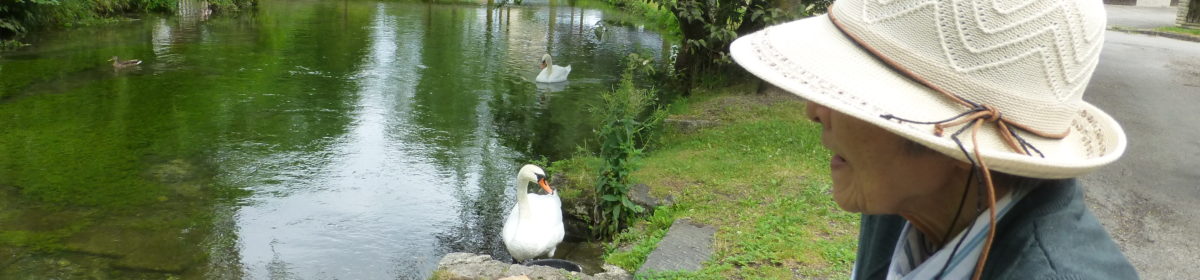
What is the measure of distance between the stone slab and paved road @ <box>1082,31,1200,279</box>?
2.27 m

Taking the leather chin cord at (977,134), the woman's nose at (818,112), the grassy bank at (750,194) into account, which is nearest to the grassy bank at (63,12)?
the grassy bank at (750,194)

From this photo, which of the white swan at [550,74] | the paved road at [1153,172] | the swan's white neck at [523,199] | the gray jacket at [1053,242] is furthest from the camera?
the white swan at [550,74]

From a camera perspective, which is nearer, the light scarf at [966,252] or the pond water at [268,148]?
the light scarf at [966,252]

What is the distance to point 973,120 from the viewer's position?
1223 millimetres

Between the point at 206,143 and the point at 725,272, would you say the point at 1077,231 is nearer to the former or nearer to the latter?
the point at 725,272

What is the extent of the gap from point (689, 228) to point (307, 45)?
Result: 11.7m

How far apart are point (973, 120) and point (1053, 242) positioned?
0.60 feet

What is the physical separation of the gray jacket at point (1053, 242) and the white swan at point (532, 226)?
4.56 metres

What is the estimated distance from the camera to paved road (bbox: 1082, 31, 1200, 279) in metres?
5.29

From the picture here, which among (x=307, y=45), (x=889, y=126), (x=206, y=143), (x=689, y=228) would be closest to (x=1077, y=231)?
(x=889, y=126)

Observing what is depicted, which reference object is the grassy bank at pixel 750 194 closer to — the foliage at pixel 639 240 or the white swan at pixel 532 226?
the foliage at pixel 639 240

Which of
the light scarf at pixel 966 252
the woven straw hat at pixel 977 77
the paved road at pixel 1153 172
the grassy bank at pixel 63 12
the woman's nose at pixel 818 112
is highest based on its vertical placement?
the woven straw hat at pixel 977 77

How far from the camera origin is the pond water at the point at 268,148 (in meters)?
6.03

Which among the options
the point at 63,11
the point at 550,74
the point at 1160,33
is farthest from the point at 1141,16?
the point at 63,11
